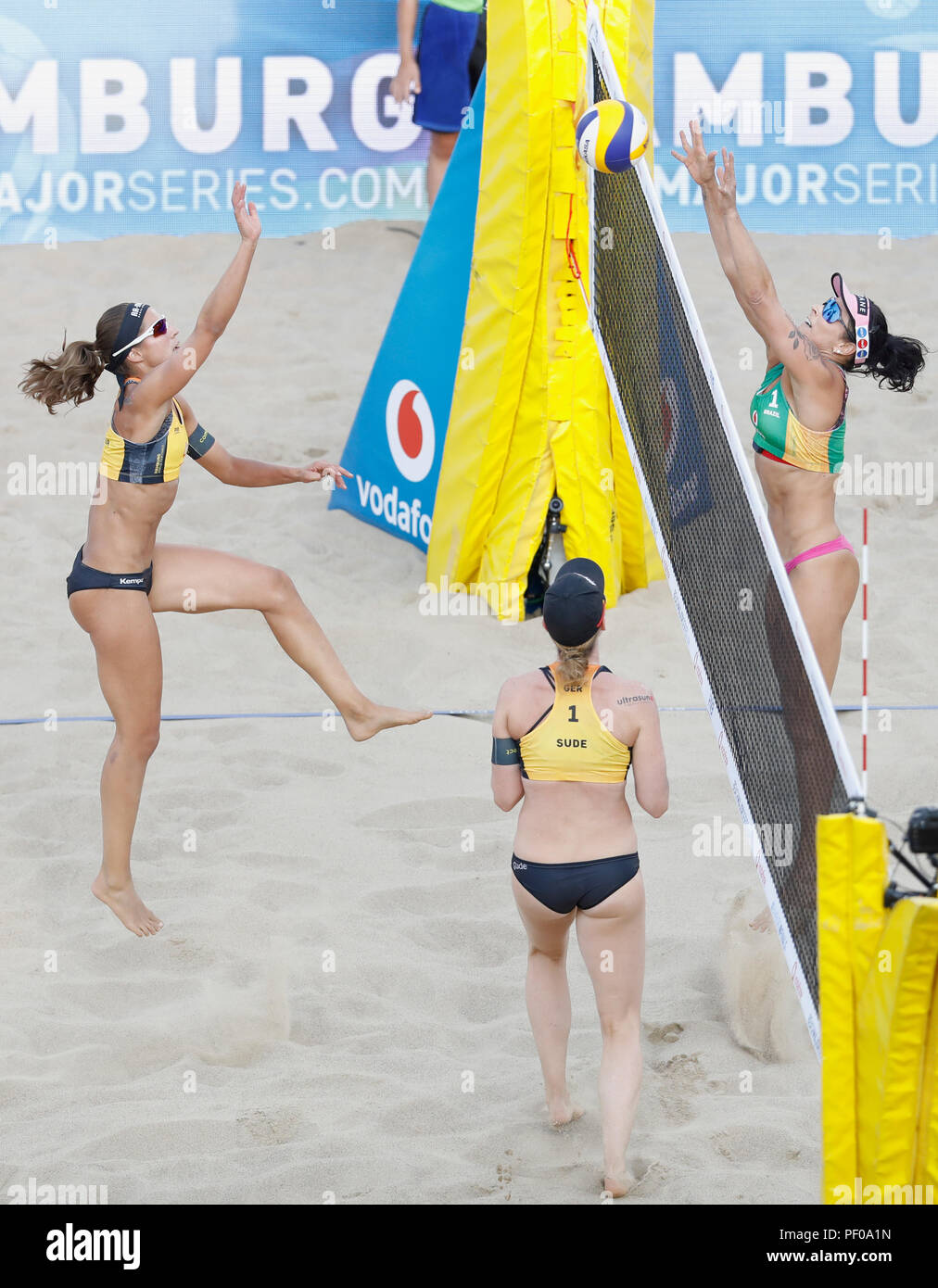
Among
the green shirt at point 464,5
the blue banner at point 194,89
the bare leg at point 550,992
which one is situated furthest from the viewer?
the blue banner at point 194,89

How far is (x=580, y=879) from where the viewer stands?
361 centimetres

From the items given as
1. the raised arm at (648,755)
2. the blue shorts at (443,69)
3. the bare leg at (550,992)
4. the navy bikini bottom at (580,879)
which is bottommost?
the bare leg at (550,992)

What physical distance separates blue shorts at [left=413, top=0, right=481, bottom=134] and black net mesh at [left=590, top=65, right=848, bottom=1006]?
13.1ft

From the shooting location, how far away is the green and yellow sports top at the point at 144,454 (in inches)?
178

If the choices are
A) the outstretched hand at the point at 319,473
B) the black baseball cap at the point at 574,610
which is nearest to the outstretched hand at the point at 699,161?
the outstretched hand at the point at 319,473

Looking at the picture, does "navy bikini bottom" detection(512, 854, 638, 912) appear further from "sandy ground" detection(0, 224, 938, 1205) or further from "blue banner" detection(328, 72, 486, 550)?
"blue banner" detection(328, 72, 486, 550)

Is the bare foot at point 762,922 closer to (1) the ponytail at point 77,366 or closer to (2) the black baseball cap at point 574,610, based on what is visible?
(2) the black baseball cap at point 574,610

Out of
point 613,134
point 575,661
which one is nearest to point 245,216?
point 613,134

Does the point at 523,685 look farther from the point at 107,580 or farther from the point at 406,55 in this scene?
the point at 406,55

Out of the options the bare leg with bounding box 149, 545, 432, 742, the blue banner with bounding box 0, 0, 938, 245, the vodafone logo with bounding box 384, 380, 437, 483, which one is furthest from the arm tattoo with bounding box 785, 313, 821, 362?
the blue banner with bounding box 0, 0, 938, 245

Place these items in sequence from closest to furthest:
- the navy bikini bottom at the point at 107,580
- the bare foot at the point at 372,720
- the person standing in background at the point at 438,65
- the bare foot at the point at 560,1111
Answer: the bare foot at the point at 560,1111, the navy bikini bottom at the point at 107,580, the bare foot at the point at 372,720, the person standing in background at the point at 438,65

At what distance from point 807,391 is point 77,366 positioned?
2.15m

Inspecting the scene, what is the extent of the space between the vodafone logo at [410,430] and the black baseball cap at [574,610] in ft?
12.1

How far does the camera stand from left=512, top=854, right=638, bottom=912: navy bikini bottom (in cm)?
361
